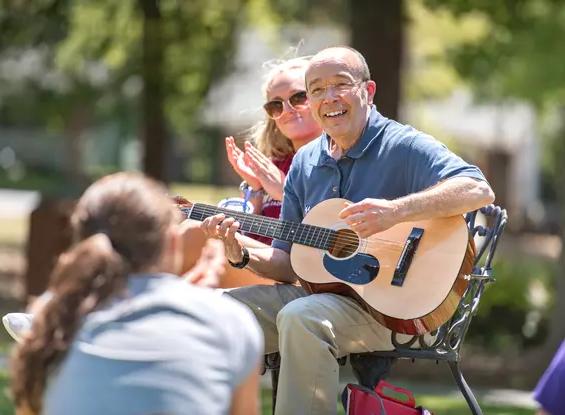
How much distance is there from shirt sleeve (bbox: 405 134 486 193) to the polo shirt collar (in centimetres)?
17

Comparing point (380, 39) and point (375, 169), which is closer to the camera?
point (375, 169)

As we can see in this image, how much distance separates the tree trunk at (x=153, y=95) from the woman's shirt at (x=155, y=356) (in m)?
11.4

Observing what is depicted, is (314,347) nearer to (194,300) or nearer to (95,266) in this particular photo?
(194,300)

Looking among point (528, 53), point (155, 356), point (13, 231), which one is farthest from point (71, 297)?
point (13, 231)

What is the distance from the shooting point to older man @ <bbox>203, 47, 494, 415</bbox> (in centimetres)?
415

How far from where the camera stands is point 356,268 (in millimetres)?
4387

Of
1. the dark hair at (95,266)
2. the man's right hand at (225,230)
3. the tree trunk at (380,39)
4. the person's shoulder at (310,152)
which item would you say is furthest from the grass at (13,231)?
the dark hair at (95,266)

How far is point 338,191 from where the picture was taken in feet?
15.0

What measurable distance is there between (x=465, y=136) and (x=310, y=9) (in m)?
28.6

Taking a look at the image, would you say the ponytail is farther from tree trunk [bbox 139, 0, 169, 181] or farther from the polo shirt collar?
tree trunk [bbox 139, 0, 169, 181]

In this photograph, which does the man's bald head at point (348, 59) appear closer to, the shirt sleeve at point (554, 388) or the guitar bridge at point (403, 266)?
the guitar bridge at point (403, 266)

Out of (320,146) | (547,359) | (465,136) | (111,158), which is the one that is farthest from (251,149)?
(111,158)

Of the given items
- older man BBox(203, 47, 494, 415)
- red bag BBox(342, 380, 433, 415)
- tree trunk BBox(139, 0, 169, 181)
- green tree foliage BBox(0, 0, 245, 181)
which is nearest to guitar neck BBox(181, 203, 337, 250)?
older man BBox(203, 47, 494, 415)

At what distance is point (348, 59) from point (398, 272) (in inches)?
34.1
